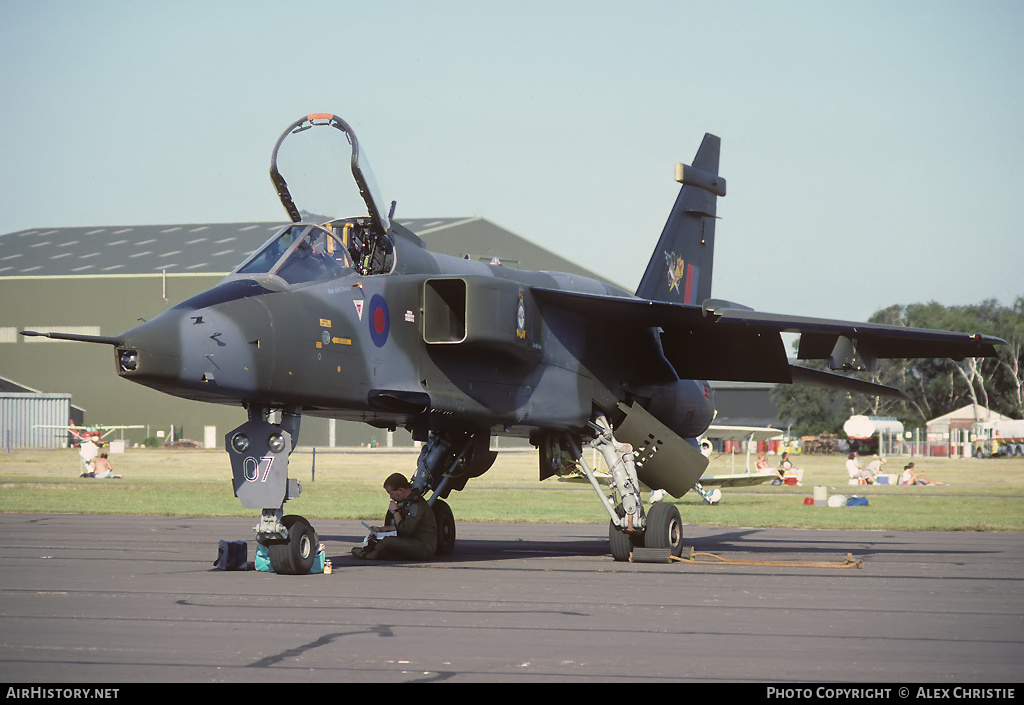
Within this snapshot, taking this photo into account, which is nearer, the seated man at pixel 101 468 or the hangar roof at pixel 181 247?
the seated man at pixel 101 468

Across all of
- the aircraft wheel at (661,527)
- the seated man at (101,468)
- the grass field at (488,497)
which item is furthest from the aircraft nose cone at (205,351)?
the seated man at (101,468)

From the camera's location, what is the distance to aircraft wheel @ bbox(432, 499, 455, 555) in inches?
555

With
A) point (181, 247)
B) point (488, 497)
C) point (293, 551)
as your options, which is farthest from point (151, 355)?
point (181, 247)

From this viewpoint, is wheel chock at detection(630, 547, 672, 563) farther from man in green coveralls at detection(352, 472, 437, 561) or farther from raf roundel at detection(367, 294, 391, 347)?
raf roundel at detection(367, 294, 391, 347)

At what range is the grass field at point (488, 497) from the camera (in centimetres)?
2264

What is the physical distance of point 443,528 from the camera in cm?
1412

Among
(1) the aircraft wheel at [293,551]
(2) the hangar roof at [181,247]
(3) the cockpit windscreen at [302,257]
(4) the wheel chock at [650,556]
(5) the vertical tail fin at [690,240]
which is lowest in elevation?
(4) the wheel chock at [650,556]

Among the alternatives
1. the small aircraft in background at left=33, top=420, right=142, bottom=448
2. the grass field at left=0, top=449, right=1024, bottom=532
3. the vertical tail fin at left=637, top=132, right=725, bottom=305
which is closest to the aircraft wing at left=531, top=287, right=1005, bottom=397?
the vertical tail fin at left=637, top=132, right=725, bottom=305

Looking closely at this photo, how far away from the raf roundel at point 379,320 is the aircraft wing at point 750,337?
2285mm

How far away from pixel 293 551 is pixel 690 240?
903 centimetres

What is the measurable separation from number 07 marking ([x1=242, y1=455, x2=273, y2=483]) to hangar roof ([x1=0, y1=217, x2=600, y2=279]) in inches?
2122

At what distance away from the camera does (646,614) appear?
848 cm

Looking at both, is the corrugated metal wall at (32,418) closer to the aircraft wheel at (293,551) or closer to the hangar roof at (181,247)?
the hangar roof at (181,247)

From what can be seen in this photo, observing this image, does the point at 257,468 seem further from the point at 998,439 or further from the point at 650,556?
the point at 998,439
